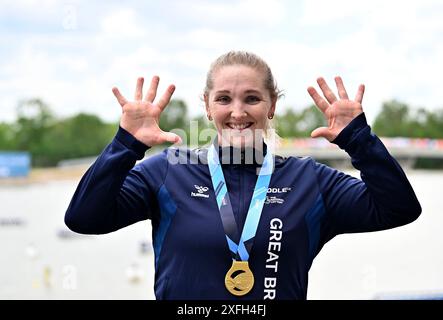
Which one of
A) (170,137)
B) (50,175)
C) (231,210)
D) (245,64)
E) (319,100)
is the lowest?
(50,175)

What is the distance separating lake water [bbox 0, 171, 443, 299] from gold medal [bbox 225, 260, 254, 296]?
14.6ft

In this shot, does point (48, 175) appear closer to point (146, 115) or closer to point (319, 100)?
point (146, 115)

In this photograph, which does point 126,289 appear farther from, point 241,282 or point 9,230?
point 9,230

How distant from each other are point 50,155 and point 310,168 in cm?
3091

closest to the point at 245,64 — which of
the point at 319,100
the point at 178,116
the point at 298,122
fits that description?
the point at 319,100

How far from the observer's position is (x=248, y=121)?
1.70 m

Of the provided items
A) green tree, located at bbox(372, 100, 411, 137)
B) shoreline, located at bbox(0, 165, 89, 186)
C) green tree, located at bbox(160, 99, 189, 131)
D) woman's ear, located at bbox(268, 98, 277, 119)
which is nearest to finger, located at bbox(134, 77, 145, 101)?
woman's ear, located at bbox(268, 98, 277, 119)

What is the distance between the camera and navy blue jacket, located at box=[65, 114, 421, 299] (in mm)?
1597

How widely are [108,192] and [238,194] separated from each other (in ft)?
1.30

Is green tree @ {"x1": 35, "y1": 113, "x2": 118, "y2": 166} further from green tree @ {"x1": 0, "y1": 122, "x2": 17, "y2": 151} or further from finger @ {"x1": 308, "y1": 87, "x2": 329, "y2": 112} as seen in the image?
finger @ {"x1": 308, "y1": 87, "x2": 329, "y2": 112}

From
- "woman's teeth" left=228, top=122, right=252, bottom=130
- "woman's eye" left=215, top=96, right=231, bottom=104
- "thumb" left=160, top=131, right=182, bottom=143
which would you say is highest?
"woman's eye" left=215, top=96, right=231, bottom=104

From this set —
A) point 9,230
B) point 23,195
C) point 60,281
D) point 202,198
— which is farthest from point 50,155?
point 202,198

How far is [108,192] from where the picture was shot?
5.17ft

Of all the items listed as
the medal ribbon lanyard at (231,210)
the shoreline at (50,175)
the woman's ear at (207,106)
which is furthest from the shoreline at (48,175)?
the medal ribbon lanyard at (231,210)
